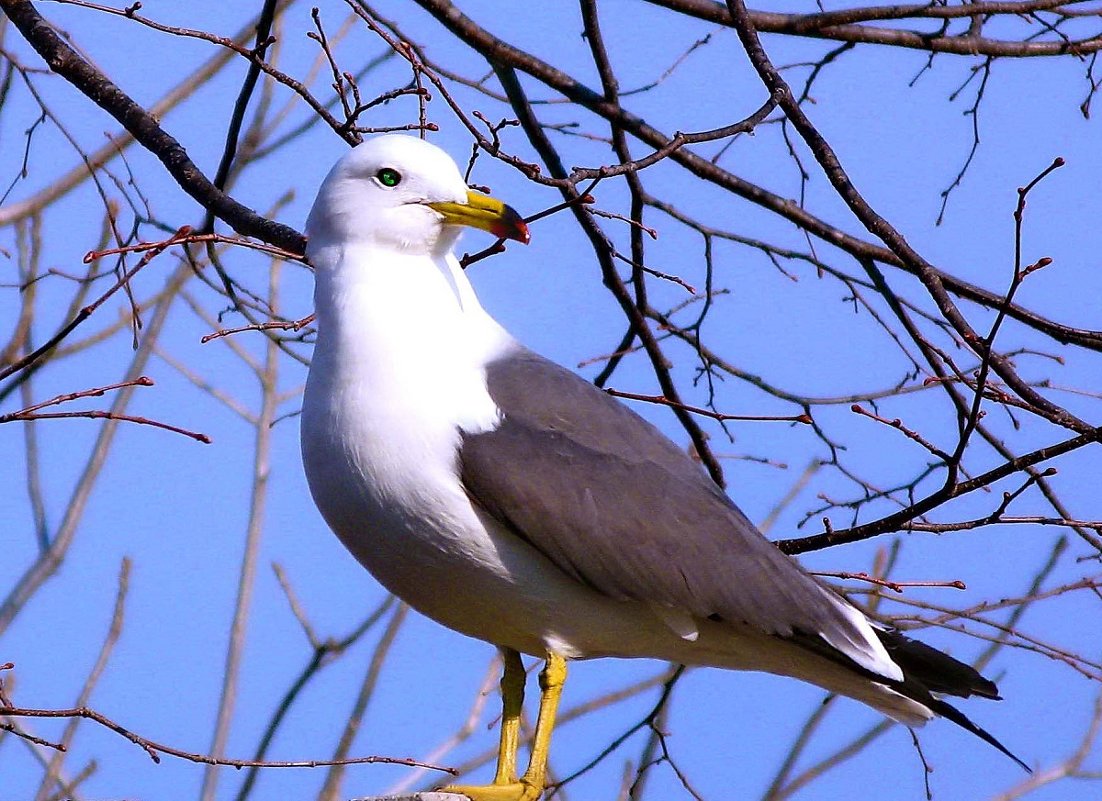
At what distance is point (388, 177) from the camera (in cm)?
406

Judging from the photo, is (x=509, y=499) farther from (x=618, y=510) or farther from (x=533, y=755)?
(x=533, y=755)

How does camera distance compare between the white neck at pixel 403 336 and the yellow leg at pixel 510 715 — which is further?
the yellow leg at pixel 510 715

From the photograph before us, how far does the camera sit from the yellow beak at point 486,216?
13.0 ft

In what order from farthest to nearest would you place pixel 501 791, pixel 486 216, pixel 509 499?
1. pixel 486 216
2. pixel 501 791
3. pixel 509 499

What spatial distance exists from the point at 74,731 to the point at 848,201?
2954 mm

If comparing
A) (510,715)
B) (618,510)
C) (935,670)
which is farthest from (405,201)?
(935,670)

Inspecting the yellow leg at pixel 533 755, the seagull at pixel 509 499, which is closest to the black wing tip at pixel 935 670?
the seagull at pixel 509 499

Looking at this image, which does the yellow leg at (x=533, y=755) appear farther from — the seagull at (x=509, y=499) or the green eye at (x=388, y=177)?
the green eye at (x=388, y=177)

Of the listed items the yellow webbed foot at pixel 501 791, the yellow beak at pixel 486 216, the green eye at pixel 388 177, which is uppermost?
the green eye at pixel 388 177

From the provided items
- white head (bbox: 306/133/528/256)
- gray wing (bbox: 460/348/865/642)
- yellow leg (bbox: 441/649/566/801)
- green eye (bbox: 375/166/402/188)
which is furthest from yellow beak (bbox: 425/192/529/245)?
yellow leg (bbox: 441/649/566/801)

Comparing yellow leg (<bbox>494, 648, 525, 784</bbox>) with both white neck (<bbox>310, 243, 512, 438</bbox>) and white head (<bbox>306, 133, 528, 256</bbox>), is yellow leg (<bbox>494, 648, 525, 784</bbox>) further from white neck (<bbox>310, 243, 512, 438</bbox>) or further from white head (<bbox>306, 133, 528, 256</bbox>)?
white head (<bbox>306, 133, 528, 256</bbox>)

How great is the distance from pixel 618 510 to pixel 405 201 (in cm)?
99

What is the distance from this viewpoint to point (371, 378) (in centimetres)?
375

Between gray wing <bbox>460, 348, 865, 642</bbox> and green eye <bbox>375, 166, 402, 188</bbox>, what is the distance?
55 centimetres
